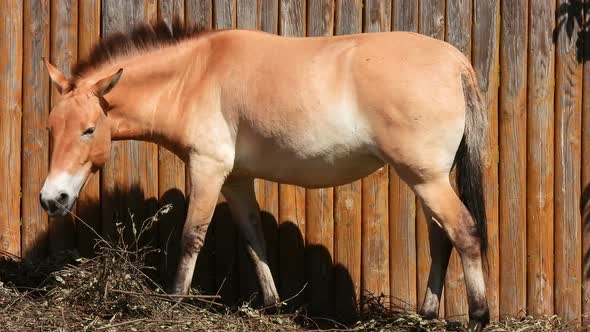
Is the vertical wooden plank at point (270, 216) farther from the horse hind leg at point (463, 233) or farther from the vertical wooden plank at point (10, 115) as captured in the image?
the vertical wooden plank at point (10, 115)

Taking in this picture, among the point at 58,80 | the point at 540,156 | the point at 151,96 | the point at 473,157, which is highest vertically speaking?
the point at 58,80

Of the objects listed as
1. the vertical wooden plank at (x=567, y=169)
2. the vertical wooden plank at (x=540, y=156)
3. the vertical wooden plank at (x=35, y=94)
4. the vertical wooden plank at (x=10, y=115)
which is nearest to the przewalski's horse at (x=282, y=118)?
the vertical wooden plank at (x=35, y=94)

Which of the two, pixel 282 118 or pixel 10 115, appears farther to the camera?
pixel 10 115

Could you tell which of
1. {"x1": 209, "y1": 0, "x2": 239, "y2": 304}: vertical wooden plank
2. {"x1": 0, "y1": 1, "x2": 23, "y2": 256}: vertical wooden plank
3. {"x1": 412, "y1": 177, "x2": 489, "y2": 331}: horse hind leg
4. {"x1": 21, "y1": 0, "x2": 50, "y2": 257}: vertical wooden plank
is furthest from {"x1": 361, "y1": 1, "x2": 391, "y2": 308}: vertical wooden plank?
{"x1": 0, "y1": 1, "x2": 23, "y2": 256}: vertical wooden plank

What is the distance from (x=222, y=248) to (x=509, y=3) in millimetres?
2845

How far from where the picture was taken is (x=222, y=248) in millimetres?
7562

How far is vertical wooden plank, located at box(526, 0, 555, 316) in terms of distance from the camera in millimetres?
7328

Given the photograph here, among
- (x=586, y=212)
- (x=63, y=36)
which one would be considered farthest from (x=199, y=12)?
(x=586, y=212)

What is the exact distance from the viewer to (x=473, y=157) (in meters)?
6.31

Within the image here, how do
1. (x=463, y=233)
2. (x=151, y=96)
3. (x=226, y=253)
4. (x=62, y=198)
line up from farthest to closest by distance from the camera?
1. (x=226, y=253)
2. (x=151, y=96)
3. (x=62, y=198)
4. (x=463, y=233)

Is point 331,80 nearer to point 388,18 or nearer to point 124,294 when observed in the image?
point 388,18

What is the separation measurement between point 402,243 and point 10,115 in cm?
310

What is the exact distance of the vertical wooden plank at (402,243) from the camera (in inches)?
291

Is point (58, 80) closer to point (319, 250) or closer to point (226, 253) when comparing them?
point (226, 253)
